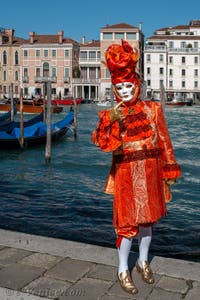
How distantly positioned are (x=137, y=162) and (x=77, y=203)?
143 inches

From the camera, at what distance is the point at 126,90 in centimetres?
246

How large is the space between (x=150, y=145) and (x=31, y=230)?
2.60m

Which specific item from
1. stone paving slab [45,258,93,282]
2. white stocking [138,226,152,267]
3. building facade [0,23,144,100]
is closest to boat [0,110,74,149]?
stone paving slab [45,258,93,282]

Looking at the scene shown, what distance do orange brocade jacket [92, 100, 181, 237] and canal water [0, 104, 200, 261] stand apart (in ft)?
5.51

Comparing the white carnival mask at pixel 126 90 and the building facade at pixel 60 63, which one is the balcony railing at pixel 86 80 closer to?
the building facade at pixel 60 63

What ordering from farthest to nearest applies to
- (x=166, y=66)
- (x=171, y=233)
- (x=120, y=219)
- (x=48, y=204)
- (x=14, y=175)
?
(x=166, y=66) < (x=14, y=175) < (x=48, y=204) < (x=171, y=233) < (x=120, y=219)

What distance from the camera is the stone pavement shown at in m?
2.26

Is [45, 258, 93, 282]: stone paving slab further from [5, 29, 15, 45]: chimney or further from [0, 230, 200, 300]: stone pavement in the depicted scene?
[5, 29, 15, 45]: chimney

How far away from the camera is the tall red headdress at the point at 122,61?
7.91 feet

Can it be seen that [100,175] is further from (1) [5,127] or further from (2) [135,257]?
(2) [135,257]

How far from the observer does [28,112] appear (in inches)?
1093

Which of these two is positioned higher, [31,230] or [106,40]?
[106,40]

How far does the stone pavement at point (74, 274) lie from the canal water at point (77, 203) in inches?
54.4

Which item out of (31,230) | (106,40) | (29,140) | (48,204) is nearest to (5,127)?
(29,140)
